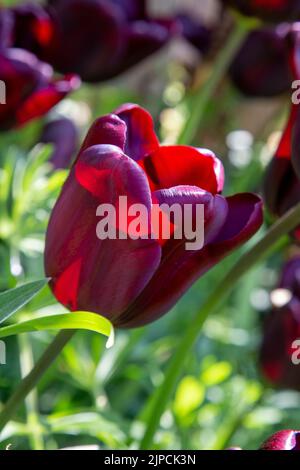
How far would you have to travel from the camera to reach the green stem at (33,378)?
351mm

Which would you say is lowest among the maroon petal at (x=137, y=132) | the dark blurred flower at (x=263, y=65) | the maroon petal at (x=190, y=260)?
the maroon petal at (x=190, y=260)

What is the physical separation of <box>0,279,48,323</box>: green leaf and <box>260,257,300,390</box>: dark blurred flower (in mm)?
271

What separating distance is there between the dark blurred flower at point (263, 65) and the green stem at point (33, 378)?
1.61ft

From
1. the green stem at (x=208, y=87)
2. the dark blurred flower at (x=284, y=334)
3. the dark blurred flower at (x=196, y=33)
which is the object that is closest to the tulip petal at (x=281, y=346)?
the dark blurred flower at (x=284, y=334)

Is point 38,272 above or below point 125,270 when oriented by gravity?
above

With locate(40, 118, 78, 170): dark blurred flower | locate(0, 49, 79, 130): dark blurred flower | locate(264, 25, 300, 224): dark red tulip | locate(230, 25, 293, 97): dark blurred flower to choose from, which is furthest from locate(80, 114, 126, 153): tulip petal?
locate(230, 25, 293, 97): dark blurred flower

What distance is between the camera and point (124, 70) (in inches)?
28.3

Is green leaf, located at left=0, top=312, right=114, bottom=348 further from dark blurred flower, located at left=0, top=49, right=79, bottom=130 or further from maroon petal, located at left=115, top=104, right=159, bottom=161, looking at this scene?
dark blurred flower, located at left=0, top=49, right=79, bottom=130

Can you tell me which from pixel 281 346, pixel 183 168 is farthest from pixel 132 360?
pixel 183 168

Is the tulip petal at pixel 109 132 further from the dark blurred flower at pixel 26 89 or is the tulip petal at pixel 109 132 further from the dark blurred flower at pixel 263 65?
the dark blurred flower at pixel 263 65

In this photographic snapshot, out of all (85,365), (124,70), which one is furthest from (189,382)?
(124,70)

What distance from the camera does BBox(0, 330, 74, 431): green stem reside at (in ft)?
1.15

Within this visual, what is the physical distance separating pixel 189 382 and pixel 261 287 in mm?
296
